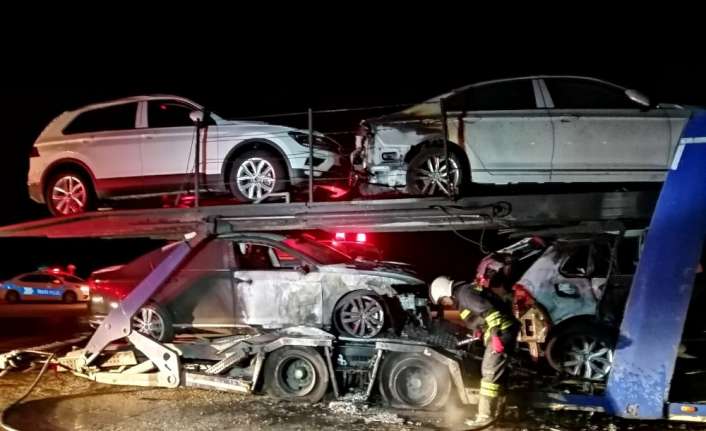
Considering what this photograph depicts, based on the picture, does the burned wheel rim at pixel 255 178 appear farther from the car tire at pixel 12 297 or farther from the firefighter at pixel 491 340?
the car tire at pixel 12 297

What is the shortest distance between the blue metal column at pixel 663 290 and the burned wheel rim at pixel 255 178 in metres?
4.21

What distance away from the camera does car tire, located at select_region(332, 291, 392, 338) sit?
7.47 meters

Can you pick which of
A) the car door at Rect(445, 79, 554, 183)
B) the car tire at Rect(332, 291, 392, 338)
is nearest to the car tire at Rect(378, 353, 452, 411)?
the car tire at Rect(332, 291, 392, 338)

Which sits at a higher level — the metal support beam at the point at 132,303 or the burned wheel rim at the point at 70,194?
the burned wheel rim at the point at 70,194

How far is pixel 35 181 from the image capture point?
8555 millimetres

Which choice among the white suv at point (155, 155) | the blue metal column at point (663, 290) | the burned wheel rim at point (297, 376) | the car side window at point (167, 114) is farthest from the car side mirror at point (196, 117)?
Answer: the blue metal column at point (663, 290)

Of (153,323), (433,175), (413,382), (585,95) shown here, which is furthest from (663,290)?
(153,323)

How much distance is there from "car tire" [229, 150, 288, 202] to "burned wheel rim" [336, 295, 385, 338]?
161 cm

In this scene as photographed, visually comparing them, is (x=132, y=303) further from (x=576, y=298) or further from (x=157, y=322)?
(x=576, y=298)

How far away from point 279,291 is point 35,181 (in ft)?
11.5

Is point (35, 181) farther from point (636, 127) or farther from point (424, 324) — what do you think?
point (636, 127)

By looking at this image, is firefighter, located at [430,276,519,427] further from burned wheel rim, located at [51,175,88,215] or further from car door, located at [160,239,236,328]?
burned wheel rim, located at [51,175,88,215]

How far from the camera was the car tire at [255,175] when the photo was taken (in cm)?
802

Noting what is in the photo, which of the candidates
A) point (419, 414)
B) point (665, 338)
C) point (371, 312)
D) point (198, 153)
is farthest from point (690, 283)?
point (198, 153)
